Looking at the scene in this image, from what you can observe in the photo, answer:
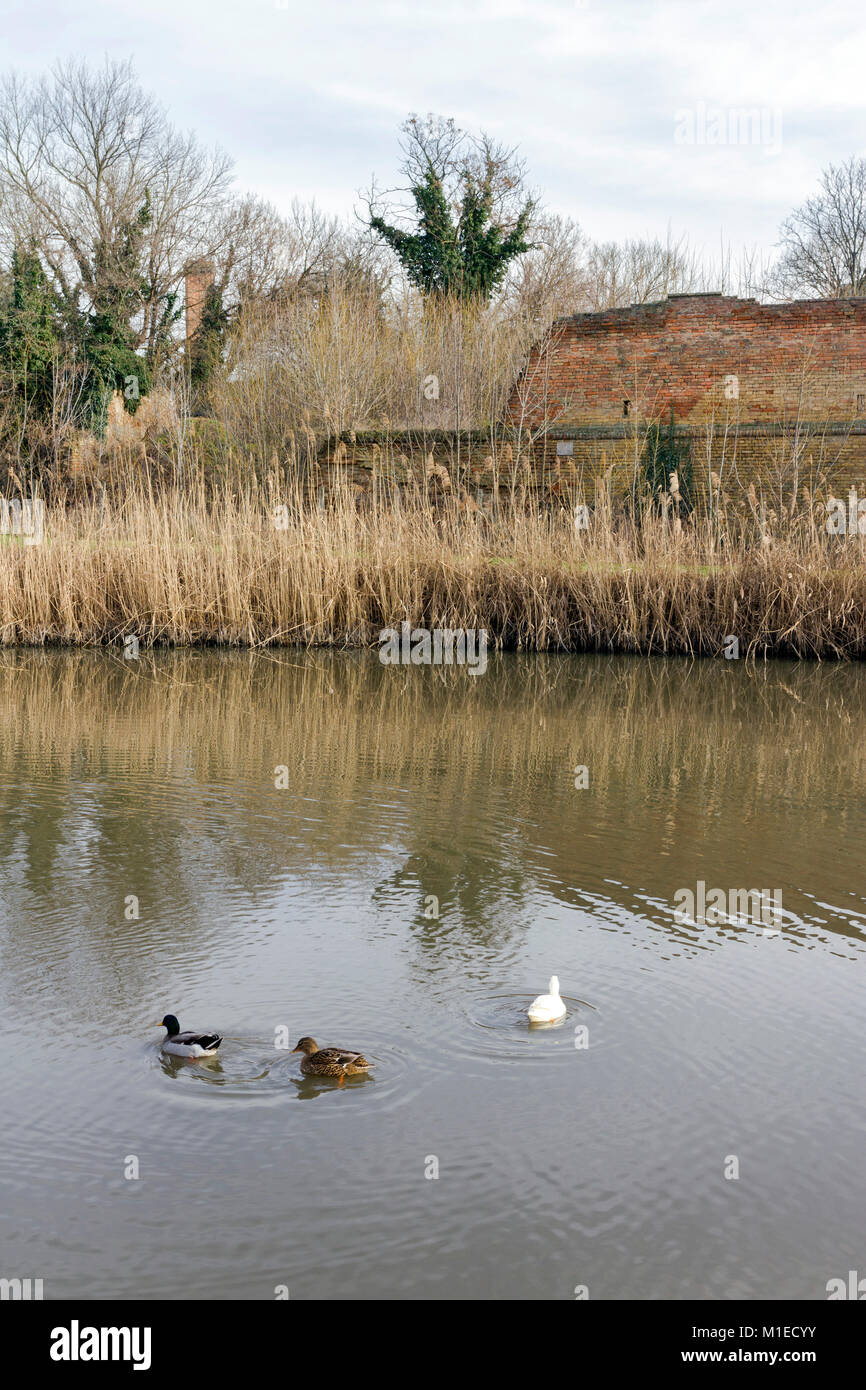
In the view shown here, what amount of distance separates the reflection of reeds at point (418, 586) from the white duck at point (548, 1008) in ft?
26.2

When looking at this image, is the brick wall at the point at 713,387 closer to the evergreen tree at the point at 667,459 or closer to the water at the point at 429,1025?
the evergreen tree at the point at 667,459

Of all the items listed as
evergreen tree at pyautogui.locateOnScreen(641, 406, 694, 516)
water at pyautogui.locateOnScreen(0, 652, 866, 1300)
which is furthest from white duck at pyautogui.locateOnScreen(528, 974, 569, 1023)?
evergreen tree at pyautogui.locateOnScreen(641, 406, 694, 516)

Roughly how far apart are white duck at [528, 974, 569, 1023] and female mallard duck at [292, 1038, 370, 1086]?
20.4 inches

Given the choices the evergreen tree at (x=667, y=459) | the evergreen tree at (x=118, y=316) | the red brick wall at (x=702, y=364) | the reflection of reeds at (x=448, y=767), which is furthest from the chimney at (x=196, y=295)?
the reflection of reeds at (x=448, y=767)

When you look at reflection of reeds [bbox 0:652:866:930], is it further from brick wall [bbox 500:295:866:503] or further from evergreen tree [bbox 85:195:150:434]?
evergreen tree [bbox 85:195:150:434]

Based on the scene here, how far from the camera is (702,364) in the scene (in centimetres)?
1819

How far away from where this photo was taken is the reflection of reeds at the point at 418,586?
11.2 metres

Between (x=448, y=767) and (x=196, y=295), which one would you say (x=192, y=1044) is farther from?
(x=196, y=295)

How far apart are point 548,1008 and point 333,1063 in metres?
0.64

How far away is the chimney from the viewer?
92.2 feet

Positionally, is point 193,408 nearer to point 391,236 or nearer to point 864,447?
point 391,236

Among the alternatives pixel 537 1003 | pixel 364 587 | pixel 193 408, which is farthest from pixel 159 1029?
pixel 193 408
